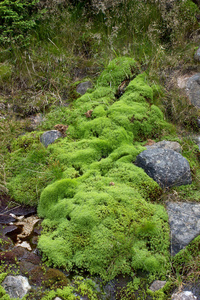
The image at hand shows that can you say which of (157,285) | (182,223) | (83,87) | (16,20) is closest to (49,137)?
(83,87)

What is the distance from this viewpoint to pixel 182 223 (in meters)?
3.47

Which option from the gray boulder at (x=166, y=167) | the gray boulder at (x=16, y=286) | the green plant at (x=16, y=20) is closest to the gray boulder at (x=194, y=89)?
the gray boulder at (x=166, y=167)

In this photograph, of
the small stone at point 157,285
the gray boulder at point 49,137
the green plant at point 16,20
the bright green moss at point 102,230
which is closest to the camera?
the small stone at point 157,285

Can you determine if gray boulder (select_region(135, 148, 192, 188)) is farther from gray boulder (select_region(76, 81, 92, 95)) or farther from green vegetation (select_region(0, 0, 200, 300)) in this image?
gray boulder (select_region(76, 81, 92, 95))

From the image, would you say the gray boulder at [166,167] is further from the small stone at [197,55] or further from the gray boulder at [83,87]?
the small stone at [197,55]

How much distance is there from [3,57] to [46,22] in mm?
1684

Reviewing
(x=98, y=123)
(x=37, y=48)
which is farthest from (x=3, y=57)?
(x=98, y=123)

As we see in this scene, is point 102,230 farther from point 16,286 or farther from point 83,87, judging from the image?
point 83,87

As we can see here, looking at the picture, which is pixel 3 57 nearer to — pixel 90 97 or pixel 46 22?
pixel 46 22

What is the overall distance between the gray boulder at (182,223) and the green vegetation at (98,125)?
0.35 ft

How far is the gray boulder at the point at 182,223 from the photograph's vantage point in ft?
10.7

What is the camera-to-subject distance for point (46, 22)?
686 cm

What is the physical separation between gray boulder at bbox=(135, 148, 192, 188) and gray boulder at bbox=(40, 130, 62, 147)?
6.28ft

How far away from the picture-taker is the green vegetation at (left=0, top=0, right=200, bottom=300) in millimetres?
3213
